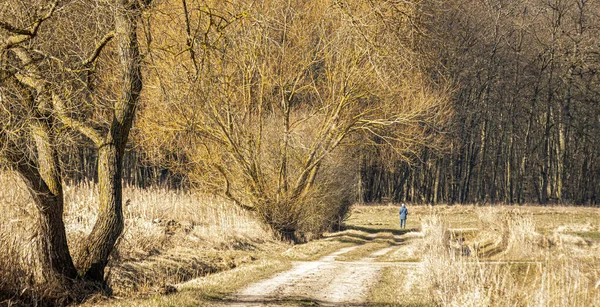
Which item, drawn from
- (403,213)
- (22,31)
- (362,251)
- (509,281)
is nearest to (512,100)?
(403,213)

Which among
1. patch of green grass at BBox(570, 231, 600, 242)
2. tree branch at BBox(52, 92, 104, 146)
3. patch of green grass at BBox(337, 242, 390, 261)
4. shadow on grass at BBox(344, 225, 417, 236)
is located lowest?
patch of green grass at BBox(337, 242, 390, 261)

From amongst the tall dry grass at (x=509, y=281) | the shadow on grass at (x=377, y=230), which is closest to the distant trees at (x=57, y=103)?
the tall dry grass at (x=509, y=281)

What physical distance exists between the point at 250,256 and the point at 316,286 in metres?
6.06

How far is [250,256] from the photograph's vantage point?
19.5m

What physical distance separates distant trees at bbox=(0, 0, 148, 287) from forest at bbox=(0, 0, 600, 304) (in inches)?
1.3

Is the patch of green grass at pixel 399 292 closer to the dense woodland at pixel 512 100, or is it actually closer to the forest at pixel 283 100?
the forest at pixel 283 100

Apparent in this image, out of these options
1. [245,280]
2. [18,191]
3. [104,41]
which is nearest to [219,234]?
[245,280]

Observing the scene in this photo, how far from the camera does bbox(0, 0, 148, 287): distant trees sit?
9.69 m

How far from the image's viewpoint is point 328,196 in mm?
28672

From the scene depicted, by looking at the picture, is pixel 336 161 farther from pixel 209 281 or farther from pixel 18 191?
pixel 18 191

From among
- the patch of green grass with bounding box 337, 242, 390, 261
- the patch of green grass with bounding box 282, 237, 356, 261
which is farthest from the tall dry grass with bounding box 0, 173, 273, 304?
the patch of green grass with bounding box 337, 242, 390, 261

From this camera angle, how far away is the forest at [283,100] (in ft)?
35.1

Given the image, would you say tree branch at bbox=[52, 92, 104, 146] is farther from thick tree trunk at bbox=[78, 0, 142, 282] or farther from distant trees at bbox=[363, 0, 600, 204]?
distant trees at bbox=[363, 0, 600, 204]

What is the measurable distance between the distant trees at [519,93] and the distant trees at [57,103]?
1580 inches
